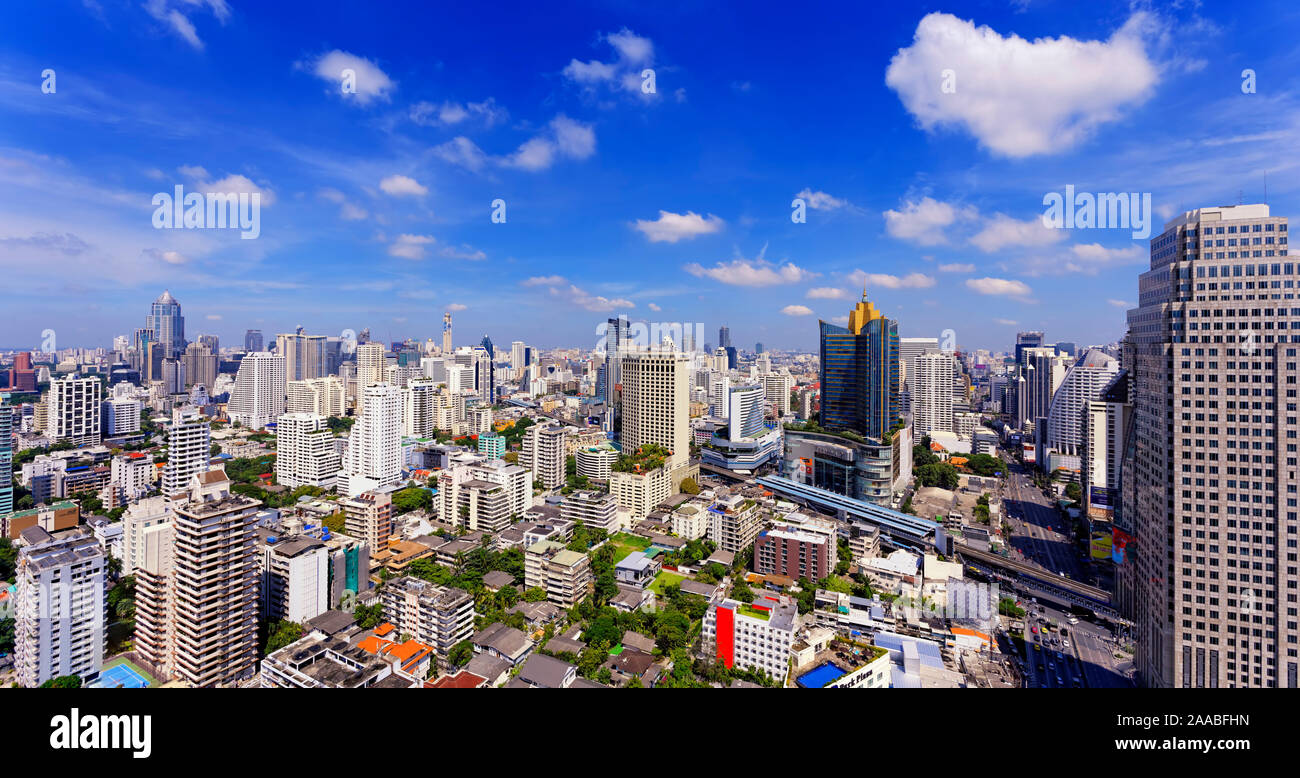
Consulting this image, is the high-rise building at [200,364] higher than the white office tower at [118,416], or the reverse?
the high-rise building at [200,364]

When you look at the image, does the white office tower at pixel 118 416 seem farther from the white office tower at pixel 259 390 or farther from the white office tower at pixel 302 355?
the white office tower at pixel 302 355

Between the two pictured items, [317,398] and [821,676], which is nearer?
[821,676]

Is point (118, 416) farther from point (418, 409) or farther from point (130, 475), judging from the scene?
point (418, 409)

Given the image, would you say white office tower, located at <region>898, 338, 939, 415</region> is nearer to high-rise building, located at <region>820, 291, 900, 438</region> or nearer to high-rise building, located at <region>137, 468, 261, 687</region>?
high-rise building, located at <region>820, 291, 900, 438</region>

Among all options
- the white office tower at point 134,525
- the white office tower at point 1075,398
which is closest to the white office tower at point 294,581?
the white office tower at point 134,525

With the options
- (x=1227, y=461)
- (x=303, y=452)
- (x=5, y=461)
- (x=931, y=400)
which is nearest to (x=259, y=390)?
(x=303, y=452)

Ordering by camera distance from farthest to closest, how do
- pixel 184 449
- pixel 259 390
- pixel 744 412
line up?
pixel 259 390
pixel 744 412
pixel 184 449
